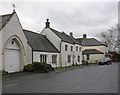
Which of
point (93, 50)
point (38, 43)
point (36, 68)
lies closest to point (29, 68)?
point (36, 68)

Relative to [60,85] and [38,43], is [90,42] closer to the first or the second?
[38,43]

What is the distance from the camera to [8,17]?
87.1 feet

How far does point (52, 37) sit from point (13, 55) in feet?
61.1

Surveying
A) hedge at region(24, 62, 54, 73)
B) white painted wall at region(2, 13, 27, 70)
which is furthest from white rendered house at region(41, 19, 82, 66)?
white painted wall at region(2, 13, 27, 70)

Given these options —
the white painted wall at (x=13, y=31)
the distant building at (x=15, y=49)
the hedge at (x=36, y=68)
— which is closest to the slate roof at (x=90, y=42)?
the distant building at (x=15, y=49)

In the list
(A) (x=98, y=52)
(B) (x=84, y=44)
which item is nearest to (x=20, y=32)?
(A) (x=98, y=52)

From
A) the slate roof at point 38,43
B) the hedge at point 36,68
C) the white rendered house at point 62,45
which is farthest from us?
the white rendered house at point 62,45

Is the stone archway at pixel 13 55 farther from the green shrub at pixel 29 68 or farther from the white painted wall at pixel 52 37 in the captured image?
the white painted wall at pixel 52 37

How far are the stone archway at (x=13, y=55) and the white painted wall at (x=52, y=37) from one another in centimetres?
1592

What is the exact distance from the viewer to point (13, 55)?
26750mm

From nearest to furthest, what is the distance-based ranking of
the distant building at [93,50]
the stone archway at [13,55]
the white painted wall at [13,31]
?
the white painted wall at [13,31] < the stone archway at [13,55] < the distant building at [93,50]

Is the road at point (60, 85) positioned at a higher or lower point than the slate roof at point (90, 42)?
lower

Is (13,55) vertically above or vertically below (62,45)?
below

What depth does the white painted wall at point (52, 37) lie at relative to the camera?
43.8 m
